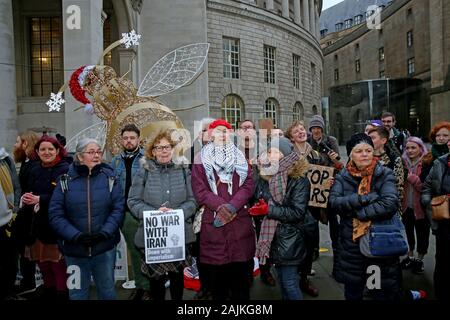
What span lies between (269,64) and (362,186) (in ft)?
105

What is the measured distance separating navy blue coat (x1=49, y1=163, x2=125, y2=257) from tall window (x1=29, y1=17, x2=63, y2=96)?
17.3m

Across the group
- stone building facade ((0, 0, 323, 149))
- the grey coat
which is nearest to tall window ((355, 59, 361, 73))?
stone building facade ((0, 0, 323, 149))

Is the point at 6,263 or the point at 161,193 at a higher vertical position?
the point at 161,193

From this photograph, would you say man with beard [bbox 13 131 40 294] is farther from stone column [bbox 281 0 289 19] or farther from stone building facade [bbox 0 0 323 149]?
stone column [bbox 281 0 289 19]

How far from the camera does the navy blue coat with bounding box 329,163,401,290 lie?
4.11m

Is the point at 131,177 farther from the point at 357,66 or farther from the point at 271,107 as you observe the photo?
the point at 357,66

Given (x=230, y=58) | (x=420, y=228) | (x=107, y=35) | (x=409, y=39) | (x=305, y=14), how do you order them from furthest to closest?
(x=409, y=39) < (x=305, y=14) < (x=230, y=58) < (x=107, y=35) < (x=420, y=228)

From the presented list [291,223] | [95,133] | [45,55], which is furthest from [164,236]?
[45,55]

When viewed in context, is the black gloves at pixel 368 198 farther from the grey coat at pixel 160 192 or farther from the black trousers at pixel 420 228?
the black trousers at pixel 420 228

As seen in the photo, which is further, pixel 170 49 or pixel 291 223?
pixel 170 49

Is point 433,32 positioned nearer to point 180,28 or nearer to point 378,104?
point 378,104

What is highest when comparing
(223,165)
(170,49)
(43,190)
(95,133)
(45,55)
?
(170,49)

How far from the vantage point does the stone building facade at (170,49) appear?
14453 millimetres

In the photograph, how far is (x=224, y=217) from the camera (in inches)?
169
